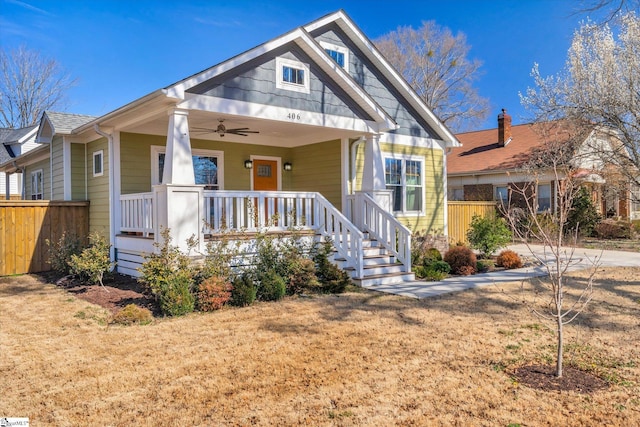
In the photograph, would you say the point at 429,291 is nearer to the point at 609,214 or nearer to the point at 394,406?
the point at 394,406

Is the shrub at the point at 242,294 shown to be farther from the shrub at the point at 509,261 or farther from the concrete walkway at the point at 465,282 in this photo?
the shrub at the point at 509,261

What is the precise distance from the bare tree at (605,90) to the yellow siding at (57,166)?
46.6 feet

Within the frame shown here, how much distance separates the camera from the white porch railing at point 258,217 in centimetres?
886

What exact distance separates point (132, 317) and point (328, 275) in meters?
3.44

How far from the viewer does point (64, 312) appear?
705cm

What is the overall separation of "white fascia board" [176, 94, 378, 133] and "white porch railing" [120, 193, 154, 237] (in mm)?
1975

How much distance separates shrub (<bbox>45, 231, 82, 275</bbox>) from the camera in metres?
10.1

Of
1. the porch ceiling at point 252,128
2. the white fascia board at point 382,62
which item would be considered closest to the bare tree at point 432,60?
the white fascia board at point 382,62

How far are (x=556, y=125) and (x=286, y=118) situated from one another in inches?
413

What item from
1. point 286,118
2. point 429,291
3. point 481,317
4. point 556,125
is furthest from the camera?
point 556,125

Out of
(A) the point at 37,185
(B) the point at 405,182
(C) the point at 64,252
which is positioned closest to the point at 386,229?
(B) the point at 405,182

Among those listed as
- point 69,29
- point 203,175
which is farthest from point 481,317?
point 69,29

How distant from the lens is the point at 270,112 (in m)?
9.25

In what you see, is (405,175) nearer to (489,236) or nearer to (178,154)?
(489,236)
